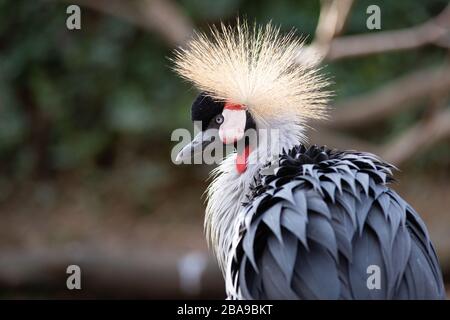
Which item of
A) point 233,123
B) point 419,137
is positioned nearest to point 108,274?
point 419,137

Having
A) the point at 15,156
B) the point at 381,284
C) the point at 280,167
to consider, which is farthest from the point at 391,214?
the point at 15,156

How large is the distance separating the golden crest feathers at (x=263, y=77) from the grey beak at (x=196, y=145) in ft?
0.41

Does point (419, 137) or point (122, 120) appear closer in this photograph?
point (419, 137)

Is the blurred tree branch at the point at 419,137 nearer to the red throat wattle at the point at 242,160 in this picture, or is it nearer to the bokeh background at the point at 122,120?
the bokeh background at the point at 122,120

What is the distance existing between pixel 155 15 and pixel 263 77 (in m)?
2.16

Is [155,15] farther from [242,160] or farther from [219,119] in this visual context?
[242,160]

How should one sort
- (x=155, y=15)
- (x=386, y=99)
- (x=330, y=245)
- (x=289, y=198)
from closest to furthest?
1. (x=330, y=245)
2. (x=289, y=198)
3. (x=155, y=15)
4. (x=386, y=99)

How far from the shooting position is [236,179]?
229 cm

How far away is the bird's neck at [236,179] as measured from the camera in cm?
225

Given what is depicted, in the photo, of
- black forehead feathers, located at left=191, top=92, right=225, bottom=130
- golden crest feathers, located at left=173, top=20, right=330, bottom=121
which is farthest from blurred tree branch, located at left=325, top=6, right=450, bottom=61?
black forehead feathers, located at left=191, top=92, right=225, bottom=130

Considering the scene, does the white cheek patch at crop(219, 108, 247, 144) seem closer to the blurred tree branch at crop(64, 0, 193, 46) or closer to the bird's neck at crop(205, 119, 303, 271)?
the bird's neck at crop(205, 119, 303, 271)

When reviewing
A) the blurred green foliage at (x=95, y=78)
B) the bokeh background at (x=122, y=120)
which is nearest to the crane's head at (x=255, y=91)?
the bokeh background at (x=122, y=120)

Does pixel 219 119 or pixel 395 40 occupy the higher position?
pixel 395 40

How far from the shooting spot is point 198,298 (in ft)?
13.5
